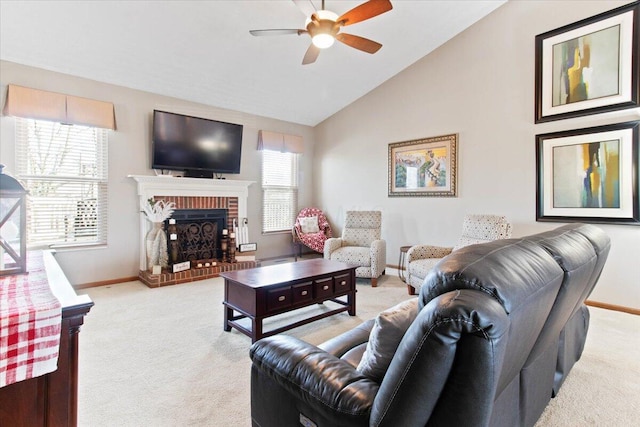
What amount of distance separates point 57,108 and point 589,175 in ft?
20.3

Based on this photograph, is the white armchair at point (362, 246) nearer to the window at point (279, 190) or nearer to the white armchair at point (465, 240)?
the white armchair at point (465, 240)

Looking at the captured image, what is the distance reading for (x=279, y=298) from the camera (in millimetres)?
2734

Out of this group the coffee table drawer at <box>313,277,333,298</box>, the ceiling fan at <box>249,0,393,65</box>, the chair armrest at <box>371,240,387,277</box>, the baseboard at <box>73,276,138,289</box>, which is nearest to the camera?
the ceiling fan at <box>249,0,393,65</box>

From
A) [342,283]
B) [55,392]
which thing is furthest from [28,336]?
[342,283]

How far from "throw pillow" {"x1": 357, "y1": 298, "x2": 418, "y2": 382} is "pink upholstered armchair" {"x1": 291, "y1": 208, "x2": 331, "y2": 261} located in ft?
15.2

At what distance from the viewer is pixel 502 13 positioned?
4.29 m

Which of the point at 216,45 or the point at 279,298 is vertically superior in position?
the point at 216,45

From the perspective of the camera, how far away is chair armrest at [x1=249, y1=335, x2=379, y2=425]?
3.38ft

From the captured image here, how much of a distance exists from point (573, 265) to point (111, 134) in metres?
5.06

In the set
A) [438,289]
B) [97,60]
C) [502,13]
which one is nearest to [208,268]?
[97,60]

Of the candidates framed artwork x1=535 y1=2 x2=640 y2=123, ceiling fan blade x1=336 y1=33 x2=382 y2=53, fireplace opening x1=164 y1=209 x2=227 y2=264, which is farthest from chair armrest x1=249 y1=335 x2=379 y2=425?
framed artwork x1=535 y1=2 x2=640 y2=123

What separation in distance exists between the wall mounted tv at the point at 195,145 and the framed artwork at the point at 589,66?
4307mm

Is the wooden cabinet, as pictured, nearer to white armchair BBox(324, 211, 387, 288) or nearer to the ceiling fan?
the ceiling fan

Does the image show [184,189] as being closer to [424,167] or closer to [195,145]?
[195,145]
